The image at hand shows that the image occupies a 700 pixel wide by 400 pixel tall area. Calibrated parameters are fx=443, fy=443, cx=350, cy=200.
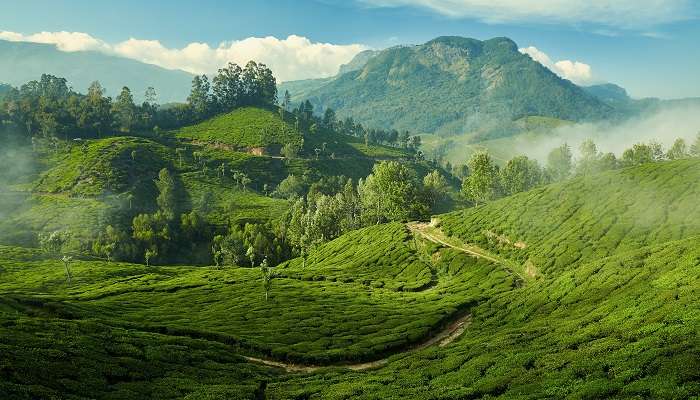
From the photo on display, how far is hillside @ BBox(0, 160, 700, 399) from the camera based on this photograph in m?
31.7

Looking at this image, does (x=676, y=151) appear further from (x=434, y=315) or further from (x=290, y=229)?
(x=434, y=315)

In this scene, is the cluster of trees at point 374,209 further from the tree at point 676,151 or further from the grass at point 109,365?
the tree at point 676,151

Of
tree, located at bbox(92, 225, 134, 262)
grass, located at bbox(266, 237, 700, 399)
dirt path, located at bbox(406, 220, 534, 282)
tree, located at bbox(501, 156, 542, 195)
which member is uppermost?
tree, located at bbox(501, 156, 542, 195)

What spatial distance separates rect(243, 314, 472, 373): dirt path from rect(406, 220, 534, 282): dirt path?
24.2 m

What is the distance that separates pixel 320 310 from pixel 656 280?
4599 cm


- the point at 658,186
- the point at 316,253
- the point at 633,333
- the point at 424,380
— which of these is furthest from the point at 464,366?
the point at 316,253

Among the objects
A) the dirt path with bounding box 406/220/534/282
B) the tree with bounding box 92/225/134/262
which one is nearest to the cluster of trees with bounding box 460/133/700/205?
the dirt path with bounding box 406/220/534/282

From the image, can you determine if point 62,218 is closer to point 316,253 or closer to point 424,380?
point 316,253

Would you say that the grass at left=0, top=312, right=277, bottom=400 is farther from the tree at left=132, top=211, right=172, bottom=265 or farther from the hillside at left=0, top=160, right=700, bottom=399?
the tree at left=132, top=211, right=172, bottom=265

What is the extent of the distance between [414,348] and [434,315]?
8.15 metres

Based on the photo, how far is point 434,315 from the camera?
63469 mm

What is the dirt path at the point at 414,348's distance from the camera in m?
51.0

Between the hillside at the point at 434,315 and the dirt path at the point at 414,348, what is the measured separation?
0.33 meters

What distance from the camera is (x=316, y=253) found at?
462 feet
